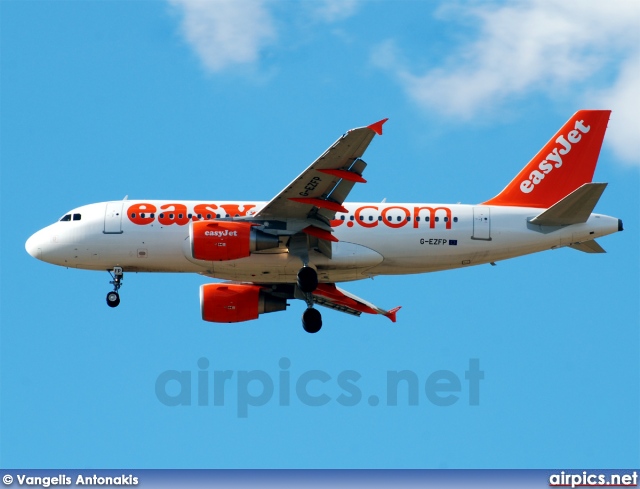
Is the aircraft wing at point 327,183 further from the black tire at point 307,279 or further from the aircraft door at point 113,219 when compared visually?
the aircraft door at point 113,219

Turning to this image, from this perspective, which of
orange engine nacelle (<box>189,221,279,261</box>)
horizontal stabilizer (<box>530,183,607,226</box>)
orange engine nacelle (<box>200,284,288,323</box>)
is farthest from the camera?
orange engine nacelle (<box>200,284,288,323</box>)

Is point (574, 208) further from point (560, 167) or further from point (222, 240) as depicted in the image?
point (222, 240)

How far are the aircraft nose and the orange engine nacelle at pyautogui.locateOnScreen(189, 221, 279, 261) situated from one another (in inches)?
320

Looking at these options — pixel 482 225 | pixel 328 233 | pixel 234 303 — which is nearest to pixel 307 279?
pixel 328 233

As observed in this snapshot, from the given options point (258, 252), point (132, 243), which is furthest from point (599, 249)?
point (132, 243)

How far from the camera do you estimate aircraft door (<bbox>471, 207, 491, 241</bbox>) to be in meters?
62.0

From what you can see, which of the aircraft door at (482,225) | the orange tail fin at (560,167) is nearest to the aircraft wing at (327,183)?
the aircraft door at (482,225)

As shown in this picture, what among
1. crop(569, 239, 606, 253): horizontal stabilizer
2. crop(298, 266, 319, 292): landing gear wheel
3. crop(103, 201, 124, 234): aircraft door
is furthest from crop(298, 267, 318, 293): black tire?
crop(569, 239, 606, 253): horizontal stabilizer

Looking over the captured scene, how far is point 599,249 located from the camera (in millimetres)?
62812

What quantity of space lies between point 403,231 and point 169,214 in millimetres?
9992

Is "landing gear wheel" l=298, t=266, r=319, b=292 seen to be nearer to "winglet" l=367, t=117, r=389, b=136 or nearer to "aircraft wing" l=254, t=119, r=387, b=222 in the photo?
"aircraft wing" l=254, t=119, r=387, b=222

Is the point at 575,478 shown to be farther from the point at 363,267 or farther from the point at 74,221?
the point at 74,221

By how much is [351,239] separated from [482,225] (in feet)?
18.7

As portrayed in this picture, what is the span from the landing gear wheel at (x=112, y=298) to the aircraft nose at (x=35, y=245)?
3.55 metres
